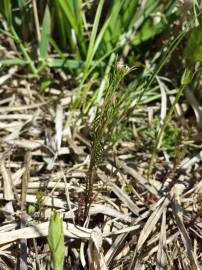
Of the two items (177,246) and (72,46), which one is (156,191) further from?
(72,46)

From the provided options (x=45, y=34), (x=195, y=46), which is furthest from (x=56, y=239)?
(x=45, y=34)

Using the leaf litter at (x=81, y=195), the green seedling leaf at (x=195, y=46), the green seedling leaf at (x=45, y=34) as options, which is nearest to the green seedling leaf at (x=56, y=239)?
the leaf litter at (x=81, y=195)

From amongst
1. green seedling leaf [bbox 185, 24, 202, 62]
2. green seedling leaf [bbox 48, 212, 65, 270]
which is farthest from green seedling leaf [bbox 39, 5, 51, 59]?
green seedling leaf [bbox 48, 212, 65, 270]

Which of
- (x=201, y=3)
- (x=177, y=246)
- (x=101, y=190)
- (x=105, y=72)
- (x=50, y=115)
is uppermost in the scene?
(x=201, y=3)

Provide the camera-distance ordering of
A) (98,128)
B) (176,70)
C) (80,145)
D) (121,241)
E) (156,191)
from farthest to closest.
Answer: (176,70) → (80,145) → (156,191) → (121,241) → (98,128)

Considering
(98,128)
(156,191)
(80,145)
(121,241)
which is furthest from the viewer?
(80,145)

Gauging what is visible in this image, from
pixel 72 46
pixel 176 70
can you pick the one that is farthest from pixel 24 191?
pixel 176 70
